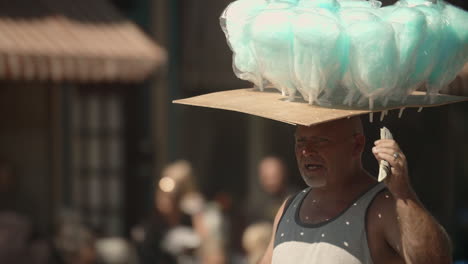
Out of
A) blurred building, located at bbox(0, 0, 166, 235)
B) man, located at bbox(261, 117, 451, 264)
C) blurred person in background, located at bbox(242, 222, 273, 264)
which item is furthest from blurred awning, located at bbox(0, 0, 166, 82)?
man, located at bbox(261, 117, 451, 264)

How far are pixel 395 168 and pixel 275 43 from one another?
51cm

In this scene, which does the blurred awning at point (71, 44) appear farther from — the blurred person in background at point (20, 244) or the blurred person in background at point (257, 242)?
the blurred person in background at point (257, 242)

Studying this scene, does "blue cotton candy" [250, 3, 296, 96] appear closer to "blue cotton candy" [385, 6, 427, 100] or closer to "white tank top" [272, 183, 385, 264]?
"blue cotton candy" [385, 6, 427, 100]

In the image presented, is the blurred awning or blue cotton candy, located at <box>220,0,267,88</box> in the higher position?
blue cotton candy, located at <box>220,0,267,88</box>

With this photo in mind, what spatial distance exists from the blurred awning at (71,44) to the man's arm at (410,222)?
15.9 feet

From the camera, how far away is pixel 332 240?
126 inches

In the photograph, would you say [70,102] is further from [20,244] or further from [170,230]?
[170,230]

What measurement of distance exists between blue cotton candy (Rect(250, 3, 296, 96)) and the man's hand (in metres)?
0.36

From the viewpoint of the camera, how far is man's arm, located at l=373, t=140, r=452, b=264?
298cm

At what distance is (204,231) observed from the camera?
635 centimetres

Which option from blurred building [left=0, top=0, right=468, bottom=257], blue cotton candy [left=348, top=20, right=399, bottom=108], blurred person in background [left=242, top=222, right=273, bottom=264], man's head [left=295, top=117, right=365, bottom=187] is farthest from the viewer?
blurred building [left=0, top=0, right=468, bottom=257]

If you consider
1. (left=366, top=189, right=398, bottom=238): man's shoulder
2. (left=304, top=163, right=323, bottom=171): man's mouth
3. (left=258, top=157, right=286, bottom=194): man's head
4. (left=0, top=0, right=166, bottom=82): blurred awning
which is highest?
(left=304, top=163, right=323, bottom=171): man's mouth

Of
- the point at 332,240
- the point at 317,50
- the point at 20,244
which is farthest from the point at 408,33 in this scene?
the point at 20,244

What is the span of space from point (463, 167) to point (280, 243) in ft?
15.8
